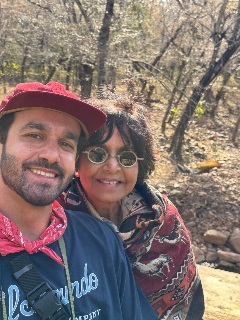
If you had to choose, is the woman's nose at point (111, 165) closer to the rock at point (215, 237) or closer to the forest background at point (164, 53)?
the forest background at point (164, 53)

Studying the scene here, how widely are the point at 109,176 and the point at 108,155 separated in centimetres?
9

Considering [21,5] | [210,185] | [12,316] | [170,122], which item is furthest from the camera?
[21,5]

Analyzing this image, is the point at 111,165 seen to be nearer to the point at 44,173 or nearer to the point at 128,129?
the point at 128,129

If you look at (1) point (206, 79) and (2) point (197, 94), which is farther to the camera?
(2) point (197, 94)

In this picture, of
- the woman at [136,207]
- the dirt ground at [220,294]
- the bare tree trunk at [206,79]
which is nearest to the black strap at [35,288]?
the woman at [136,207]

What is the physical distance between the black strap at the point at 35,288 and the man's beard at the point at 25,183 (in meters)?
→ 0.19

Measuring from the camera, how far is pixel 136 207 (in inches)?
74.6

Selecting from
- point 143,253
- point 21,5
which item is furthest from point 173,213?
point 21,5

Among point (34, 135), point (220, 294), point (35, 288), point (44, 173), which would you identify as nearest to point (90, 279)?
point (35, 288)

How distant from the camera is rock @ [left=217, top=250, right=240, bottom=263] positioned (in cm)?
582

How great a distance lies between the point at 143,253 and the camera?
1772mm

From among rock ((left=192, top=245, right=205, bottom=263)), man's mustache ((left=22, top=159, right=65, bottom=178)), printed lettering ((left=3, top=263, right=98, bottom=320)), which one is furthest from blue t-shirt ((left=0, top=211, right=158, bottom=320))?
rock ((left=192, top=245, right=205, bottom=263))

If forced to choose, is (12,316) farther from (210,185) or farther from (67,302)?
(210,185)

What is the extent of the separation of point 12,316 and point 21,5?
13.1 m
